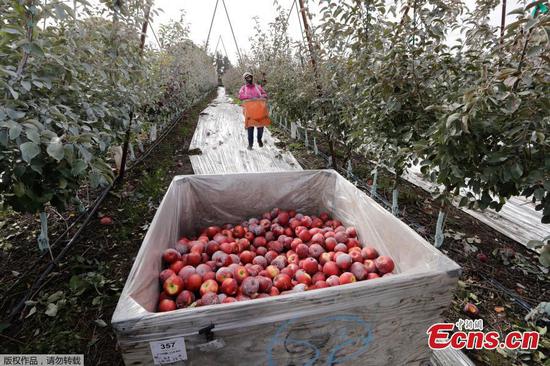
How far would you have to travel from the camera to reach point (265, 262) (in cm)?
203

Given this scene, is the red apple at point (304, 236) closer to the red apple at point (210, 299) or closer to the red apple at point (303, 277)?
the red apple at point (303, 277)

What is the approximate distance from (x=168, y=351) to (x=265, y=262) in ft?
3.35

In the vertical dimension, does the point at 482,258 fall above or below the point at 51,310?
below

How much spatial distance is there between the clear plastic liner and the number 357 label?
4cm

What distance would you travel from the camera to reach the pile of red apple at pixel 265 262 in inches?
64.6

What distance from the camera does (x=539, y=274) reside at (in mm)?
2564

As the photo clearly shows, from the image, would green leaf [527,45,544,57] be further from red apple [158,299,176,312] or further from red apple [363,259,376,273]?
red apple [158,299,176,312]

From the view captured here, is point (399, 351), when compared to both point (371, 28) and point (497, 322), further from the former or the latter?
point (371, 28)

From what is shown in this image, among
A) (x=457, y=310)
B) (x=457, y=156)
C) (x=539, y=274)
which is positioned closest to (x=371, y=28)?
(x=457, y=156)

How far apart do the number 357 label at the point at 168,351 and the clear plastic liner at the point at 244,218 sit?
4 centimetres

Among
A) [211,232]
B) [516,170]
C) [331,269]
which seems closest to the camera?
[516,170]

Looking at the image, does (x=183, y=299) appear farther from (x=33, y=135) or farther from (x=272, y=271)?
(x=33, y=135)

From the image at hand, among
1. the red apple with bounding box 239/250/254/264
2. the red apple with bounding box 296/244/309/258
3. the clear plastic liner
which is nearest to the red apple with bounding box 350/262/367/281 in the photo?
the clear plastic liner

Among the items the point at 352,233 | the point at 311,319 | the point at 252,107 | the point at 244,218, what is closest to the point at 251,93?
the point at 252,107
